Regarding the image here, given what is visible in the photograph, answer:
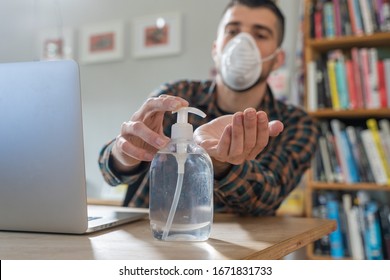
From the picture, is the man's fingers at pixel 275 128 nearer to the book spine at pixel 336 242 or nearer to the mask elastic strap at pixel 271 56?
the mask elastic strap at pixel 271 56

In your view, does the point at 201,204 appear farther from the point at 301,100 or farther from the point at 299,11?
the point at 299,11

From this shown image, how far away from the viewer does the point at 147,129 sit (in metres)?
0.61

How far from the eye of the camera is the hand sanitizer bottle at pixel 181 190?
544 mm

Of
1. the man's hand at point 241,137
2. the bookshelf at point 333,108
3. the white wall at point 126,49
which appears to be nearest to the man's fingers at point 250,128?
the man's hand at point 241,137

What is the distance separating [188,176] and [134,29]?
6.45 feet

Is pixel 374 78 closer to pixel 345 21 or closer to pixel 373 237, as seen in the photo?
pixel 345 21

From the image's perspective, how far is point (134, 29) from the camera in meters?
2.39

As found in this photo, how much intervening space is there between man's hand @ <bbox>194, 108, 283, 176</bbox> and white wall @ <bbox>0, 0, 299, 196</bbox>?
5.04ft

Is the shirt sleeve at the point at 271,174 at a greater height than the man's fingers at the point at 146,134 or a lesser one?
lesser

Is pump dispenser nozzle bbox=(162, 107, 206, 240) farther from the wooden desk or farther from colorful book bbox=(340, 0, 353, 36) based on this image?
colorful book bbox=(340, 0, 353, 36)

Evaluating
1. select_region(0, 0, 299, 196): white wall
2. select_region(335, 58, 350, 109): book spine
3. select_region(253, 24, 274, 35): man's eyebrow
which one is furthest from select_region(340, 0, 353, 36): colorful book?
select_region(253, 24, 274, 35): man's eyebrow

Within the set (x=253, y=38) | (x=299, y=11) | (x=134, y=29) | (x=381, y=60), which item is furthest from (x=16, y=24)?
(x=381, y=60)

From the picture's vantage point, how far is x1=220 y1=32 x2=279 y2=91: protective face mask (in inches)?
50.9

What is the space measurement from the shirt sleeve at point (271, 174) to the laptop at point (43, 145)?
322mm
